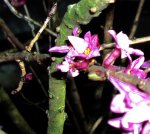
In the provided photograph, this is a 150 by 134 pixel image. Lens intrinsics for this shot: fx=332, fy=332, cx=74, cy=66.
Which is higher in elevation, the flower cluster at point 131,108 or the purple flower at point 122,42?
the purple flower at point 122,42

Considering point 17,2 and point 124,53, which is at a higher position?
point 17,2

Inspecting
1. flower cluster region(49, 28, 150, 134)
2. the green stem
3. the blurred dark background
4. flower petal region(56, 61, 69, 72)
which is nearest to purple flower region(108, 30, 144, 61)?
flower cluster region(49, 28, 150, 134)

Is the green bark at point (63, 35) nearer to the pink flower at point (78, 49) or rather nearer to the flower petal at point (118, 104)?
the pink flower at point (78, 49)

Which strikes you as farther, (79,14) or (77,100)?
(77,100)

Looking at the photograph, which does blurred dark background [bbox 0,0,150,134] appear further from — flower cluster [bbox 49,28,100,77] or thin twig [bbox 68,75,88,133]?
flower cluster [bbox 49,28,100,77]

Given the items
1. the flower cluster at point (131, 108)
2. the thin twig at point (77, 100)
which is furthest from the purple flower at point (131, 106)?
the thin twig at point (77, 100)

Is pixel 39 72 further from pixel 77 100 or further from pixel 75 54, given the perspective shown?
pixel 75 54

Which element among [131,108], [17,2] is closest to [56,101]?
[131,108]

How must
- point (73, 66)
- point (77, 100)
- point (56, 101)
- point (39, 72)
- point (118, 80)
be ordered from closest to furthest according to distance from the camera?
point (118, 80)
point (73, 66)
point (56, 101)
point (77, 100)
point (39, 72)

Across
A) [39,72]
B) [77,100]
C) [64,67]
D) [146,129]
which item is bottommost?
[146,129]
